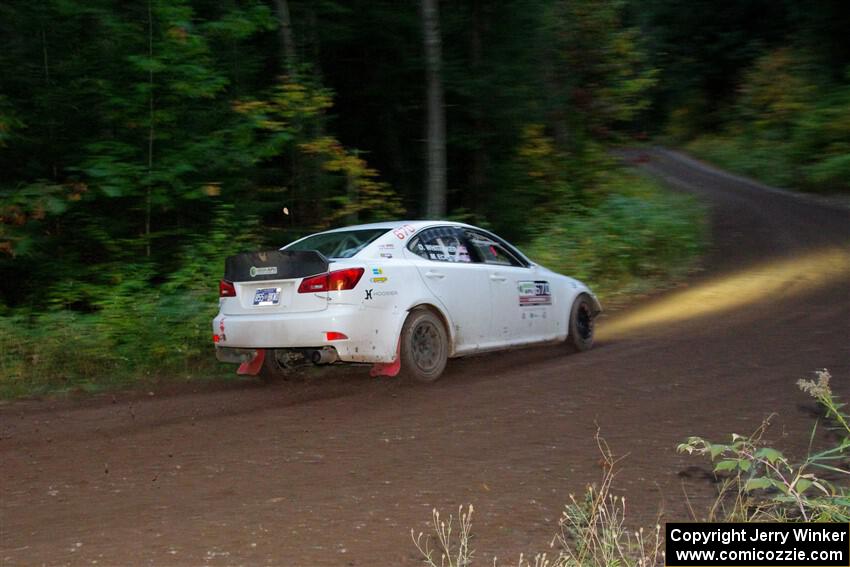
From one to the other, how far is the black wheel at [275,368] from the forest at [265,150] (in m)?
1.24

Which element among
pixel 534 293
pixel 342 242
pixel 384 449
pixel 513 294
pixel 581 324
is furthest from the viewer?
Result: pixel 581 324

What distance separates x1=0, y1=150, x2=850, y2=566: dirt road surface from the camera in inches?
195

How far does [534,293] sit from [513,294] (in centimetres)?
43

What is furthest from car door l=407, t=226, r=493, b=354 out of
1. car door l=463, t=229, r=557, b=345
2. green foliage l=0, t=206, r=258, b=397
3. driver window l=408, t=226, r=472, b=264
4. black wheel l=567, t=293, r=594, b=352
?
green foliage l=0, t=206, r=258, b=397

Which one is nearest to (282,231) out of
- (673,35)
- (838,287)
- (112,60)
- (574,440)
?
(112,60)

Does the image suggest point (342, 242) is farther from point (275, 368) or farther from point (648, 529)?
point (648, 529)

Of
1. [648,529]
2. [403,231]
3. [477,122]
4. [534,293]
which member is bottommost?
[648,529]

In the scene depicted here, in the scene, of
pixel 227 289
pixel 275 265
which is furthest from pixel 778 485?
pixel 227 289

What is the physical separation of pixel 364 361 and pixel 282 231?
785 cm

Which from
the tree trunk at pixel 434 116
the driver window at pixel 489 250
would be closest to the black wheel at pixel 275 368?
the driver window at pixel 489 250

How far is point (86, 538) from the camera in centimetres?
493

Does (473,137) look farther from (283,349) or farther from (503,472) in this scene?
(503,472)

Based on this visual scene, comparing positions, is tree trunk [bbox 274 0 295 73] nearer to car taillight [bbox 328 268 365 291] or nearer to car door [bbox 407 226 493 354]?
car door [bbox 407 226 493 354]

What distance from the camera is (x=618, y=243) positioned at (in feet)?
57.3
